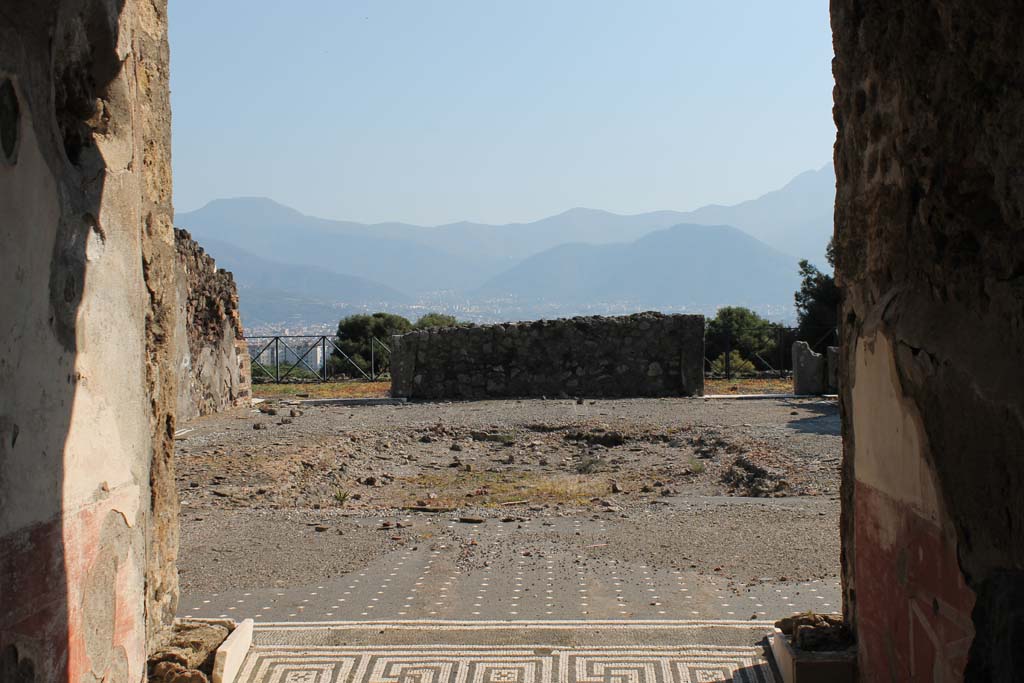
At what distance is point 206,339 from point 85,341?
1072cm

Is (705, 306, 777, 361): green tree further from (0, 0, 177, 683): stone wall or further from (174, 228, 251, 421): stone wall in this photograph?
(0, 0, 177, 683): stone wall

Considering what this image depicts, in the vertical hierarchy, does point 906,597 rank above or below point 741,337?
below

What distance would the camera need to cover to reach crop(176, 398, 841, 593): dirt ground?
573 cm

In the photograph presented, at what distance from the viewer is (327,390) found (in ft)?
58.3

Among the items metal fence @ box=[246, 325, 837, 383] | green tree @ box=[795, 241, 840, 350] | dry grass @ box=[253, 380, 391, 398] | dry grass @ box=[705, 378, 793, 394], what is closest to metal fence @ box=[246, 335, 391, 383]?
metal fence @ box=[246, 325, 837, 383]

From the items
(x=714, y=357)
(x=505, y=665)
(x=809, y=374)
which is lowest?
(x=505, y=665)

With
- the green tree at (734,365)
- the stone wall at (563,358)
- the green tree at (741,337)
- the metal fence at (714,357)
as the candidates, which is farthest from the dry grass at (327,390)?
the green tree at (741,337)

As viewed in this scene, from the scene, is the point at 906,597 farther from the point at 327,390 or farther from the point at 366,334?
the point at 366,334

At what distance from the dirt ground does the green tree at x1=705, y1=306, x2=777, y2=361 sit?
888cm

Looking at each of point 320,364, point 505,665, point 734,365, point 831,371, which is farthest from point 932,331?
point 320,364

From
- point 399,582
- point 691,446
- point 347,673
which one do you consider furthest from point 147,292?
point 691,446

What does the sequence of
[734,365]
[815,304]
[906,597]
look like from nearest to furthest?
[906,597], [734,365], [815,304]

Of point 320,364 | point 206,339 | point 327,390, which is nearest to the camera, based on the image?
point 206,339

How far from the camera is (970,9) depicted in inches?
84.6
